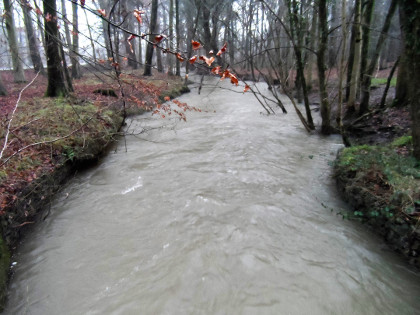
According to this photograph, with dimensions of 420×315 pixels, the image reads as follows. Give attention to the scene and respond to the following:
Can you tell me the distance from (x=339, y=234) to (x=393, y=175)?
4.23ft

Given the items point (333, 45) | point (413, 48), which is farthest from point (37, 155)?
point (333, 45)

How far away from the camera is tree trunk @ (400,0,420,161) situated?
4020 millimetres

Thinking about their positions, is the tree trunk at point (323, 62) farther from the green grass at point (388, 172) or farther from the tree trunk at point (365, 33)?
the green grass at point (388, 172)

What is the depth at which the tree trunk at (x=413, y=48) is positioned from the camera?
4020 millimetres

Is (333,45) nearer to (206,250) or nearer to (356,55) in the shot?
(356,55)

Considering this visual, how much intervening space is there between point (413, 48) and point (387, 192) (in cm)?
230

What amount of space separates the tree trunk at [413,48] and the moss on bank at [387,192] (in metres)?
0.70

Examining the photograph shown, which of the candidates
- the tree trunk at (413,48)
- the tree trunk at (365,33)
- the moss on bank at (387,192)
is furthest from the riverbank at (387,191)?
the tree trunk at (365,33)

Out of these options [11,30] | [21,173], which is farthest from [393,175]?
[11,30]

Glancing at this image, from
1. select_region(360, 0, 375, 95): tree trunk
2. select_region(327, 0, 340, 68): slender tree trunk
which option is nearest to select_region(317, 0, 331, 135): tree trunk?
select_region(327, 0, 340, 68): slender tree trunk

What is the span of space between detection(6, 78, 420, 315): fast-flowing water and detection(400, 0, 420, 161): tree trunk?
2013mm

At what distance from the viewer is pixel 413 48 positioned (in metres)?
4.12

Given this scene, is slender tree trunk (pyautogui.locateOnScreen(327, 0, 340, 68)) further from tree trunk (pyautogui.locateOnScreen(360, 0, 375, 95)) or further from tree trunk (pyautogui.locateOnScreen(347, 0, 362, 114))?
tree trunk (pyautogui.locateOnScreen(360, 0, 375, 95))

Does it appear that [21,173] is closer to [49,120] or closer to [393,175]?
[49,120]
